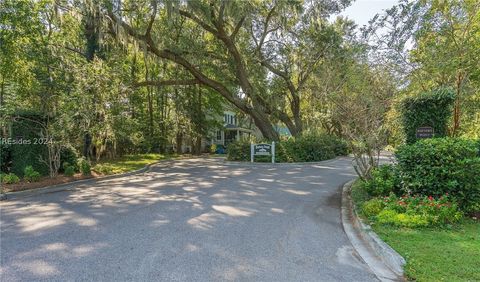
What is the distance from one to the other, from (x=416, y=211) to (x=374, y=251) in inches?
62.3

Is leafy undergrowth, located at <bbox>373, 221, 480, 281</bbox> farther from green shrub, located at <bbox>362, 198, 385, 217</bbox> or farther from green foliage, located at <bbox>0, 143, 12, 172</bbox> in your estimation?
green foliage, located at <bbox>0, 143, 12, 172</bbox>

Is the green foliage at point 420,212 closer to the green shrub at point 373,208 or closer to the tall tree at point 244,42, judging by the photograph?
the green shrub at point 373,208

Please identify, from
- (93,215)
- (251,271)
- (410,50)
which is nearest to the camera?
(251,271)

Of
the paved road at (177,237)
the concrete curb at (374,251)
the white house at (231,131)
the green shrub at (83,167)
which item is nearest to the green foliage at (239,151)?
the green shrub at (83,167)

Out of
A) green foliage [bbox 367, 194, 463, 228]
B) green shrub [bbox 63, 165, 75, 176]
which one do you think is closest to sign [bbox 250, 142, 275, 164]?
green shrub [bbox 63, 165, 75, 176]

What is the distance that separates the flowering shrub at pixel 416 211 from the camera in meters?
4.72

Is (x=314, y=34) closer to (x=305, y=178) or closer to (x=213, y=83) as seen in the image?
(x=213, y=83)

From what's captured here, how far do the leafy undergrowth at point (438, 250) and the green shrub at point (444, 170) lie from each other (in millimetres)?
706

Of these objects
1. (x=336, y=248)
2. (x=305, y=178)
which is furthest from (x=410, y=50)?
(x=336, y=248)

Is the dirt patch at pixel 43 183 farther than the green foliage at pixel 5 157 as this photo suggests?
No

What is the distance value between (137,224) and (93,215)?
4.02ft

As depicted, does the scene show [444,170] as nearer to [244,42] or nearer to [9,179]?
[9,179]

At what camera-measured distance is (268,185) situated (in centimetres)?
916

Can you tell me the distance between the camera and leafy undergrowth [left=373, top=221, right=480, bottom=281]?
10.5 ft
